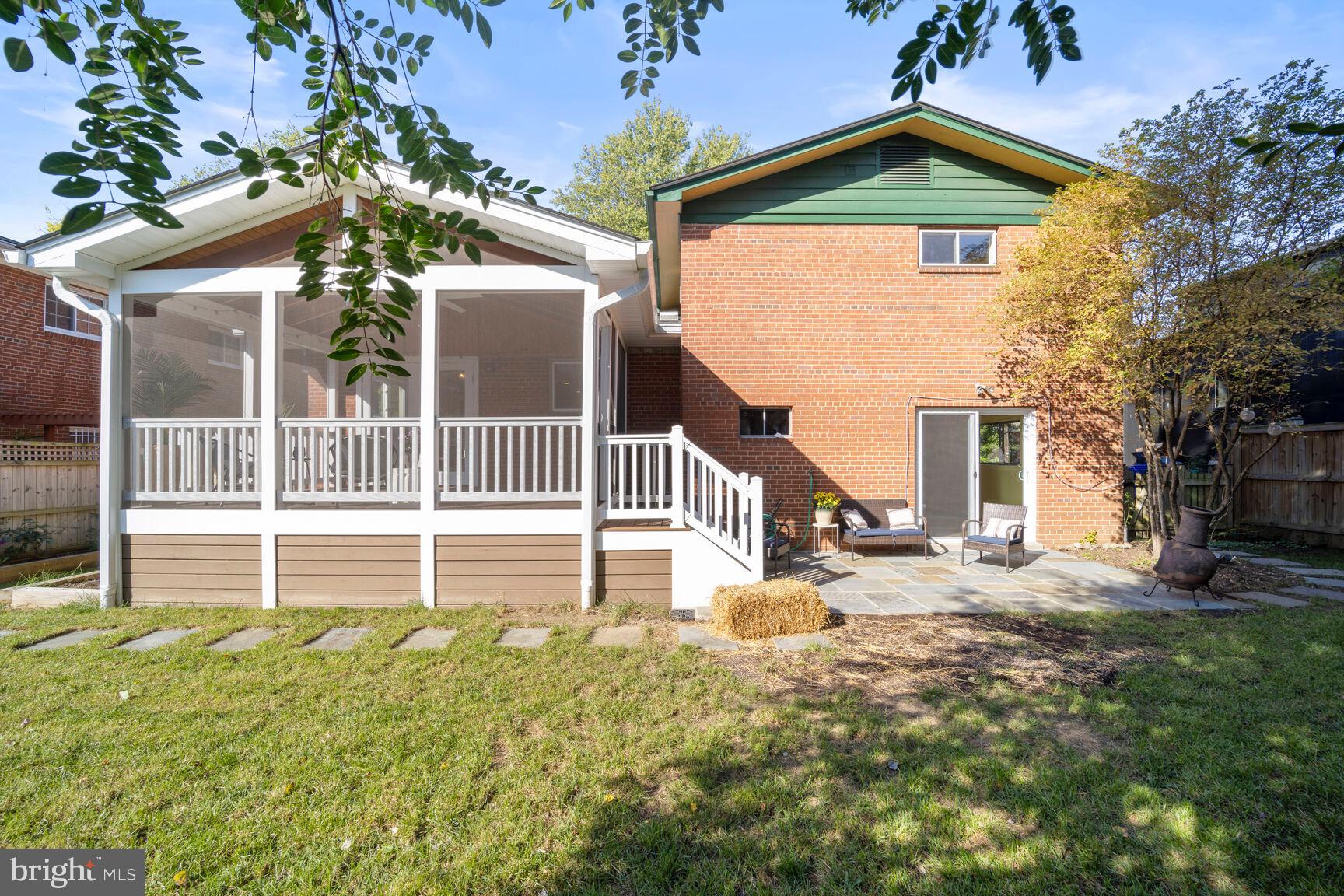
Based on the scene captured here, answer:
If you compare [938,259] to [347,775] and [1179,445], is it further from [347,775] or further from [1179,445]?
[347,775]

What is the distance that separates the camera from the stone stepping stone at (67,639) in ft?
16.6

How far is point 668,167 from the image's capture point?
2897 centimetres

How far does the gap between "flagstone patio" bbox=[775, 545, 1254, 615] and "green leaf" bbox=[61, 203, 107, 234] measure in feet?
19.1

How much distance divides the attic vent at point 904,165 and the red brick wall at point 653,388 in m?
4.54

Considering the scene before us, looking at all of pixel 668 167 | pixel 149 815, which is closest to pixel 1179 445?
pixel 149 815

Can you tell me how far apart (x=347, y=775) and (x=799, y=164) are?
9.27m

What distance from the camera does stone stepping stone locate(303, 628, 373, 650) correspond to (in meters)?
5.08

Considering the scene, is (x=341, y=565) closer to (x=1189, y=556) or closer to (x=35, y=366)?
(x=1189, y=556)

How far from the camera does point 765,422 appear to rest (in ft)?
30.1

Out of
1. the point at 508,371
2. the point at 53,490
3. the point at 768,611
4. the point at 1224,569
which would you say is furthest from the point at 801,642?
the point at 53,490

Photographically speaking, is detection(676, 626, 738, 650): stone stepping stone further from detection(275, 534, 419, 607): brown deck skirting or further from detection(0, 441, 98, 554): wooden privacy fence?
detection(0, 441, 98, 554): wooden privacy fence

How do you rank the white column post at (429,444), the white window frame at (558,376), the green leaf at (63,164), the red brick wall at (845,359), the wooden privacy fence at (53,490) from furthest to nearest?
1. the white window frame at (558,376)
2. the red brick wall at (845,359)
3. the wooden privacy fence at (53,490)
4. the white column post at (429,444)
5. the green leaf at (63,164)

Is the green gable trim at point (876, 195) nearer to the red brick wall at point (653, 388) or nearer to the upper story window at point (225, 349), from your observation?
the red brick wall at point (653, 388)

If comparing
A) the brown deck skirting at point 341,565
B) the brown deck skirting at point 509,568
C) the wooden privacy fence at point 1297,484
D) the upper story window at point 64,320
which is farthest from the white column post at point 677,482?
the upper story window at point 64,320
